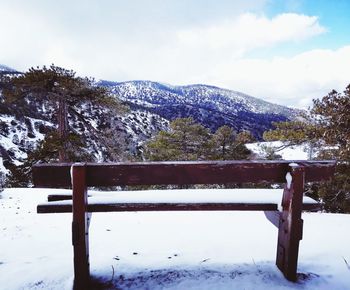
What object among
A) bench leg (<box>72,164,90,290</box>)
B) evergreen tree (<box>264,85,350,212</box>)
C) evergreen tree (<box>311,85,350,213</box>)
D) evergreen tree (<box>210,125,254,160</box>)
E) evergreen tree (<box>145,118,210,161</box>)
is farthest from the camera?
evergreen tree (<box>210,125,254,160</box>)

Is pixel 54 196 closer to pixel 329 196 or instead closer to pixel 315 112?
pixel 315 112

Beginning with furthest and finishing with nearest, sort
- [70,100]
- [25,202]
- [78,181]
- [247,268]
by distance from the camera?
[70,100] → [25,202] → [247,268] → [78,181]

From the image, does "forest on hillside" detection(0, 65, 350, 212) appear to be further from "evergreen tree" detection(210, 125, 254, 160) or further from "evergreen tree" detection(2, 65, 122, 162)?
"evergreen tree" detection(210, 125, 254, 160)

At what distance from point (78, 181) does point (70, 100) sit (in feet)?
49.1

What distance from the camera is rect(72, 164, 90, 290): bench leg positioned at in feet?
8.41

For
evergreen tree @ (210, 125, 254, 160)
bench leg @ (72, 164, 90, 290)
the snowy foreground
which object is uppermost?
bench leg @ (72, 164, 90, 290)

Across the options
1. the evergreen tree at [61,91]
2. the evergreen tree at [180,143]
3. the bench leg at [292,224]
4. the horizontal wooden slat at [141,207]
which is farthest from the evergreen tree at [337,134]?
the evergreen tree at [180,143]

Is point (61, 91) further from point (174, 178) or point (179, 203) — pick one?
point (174, 178)

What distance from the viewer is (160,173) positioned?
2.59 meters

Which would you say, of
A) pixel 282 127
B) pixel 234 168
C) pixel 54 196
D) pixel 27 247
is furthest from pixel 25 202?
pixel 282 127

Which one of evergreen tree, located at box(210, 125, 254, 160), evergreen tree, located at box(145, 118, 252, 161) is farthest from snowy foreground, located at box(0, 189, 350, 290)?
evergreen tree, located at box(210, 125, 254, 160)

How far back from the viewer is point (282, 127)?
46.9 ft

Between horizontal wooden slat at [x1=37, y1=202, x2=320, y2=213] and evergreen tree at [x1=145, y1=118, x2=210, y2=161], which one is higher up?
horizontal wooden slat at [x1=37, y1=202, x2=320, y2=213]

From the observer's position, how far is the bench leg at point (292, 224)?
104 inches
